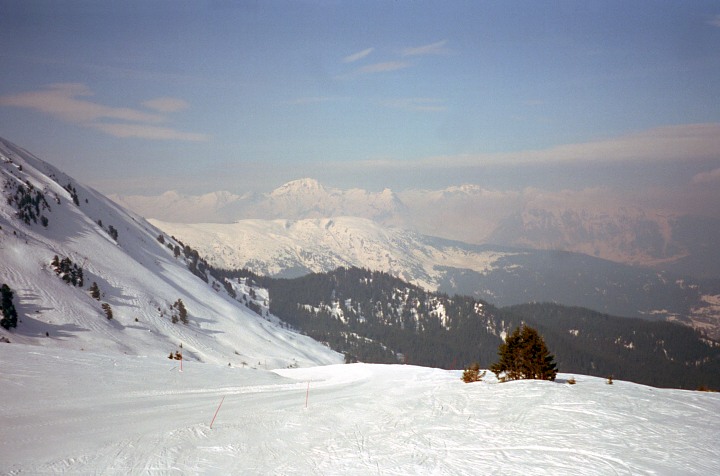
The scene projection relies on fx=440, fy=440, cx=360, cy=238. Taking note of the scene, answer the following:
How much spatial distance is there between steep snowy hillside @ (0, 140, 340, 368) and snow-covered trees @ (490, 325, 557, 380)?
168 feet

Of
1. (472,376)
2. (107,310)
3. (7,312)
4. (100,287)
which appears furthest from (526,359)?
(100,287)

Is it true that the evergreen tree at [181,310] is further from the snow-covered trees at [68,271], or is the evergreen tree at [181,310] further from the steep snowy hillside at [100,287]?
the snow-covered trees at [68,271]

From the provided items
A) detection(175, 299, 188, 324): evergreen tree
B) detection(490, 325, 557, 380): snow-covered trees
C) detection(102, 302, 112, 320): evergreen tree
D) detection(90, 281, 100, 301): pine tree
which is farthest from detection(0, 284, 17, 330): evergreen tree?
detection(490, 325, 557, 380): snow-covered trees

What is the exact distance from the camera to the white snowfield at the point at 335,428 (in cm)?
1090

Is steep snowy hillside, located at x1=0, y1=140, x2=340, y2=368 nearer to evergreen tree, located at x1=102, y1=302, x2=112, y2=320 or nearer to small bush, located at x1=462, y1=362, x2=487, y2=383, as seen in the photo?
evergreen tree, located at x1=102, y1=302, x2=112, y2=320

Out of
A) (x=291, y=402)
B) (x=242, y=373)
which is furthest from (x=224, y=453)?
(x=242, y=373)

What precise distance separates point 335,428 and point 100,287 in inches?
3293

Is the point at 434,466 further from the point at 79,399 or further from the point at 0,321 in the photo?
the point at 0,321

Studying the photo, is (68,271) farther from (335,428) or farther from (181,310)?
(335,428)

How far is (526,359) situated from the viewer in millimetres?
25547

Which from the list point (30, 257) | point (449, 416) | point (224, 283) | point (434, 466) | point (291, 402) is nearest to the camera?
point (434, 466)

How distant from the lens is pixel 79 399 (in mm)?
16000

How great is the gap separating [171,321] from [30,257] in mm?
26345

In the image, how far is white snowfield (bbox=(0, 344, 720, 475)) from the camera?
35.8ft
